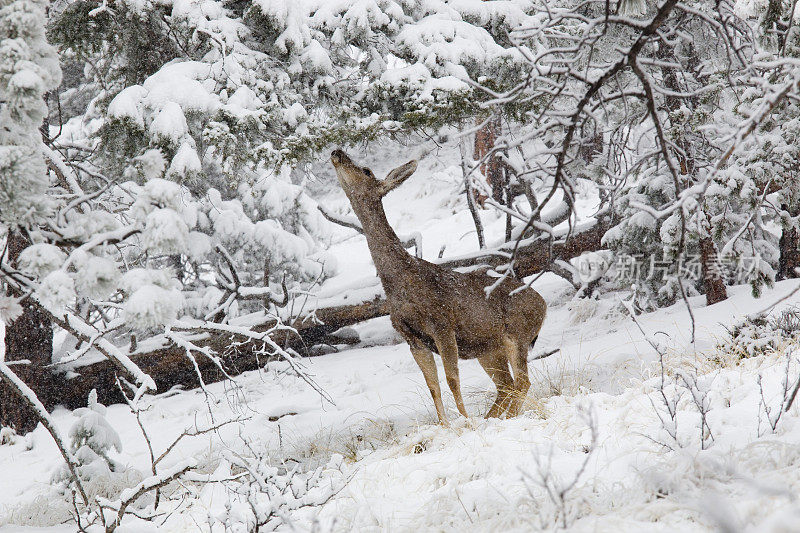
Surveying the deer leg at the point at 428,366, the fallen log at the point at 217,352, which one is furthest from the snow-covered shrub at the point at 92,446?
the deer leg at the point at 428,366

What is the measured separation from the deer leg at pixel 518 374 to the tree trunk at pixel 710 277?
3.34 m

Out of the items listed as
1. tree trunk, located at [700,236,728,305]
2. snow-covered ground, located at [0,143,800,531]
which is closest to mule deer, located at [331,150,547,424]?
snow-covered ground, located at [0,143,800,531]

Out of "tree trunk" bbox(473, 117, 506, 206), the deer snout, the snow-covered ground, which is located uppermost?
"tree trunk" bbox(473, 117, 506, 206)

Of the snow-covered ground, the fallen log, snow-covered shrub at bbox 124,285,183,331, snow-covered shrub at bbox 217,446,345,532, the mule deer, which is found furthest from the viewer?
the fallen log

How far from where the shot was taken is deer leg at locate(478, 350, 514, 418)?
13.9 ft

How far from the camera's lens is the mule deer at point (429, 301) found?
3738 millimetres

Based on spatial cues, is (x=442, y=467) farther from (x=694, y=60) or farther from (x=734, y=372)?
(x=694, y=60)

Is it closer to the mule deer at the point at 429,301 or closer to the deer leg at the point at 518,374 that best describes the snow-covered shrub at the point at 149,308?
the mule deer at the point at 429,301

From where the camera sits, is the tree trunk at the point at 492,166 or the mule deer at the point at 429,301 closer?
the mule deer at the point at 429,301

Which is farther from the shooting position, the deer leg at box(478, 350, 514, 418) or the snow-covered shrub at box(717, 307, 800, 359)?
the snow-covered shrub at box(717, 307, 800, 359)

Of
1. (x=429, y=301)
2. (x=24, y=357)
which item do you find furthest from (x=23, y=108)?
(x=24, y=357)

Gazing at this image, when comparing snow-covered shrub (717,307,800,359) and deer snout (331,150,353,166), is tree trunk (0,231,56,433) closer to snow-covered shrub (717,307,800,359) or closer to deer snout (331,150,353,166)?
deer snout (331,150,353,166)

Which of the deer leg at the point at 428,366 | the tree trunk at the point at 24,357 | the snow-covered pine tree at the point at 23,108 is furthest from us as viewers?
the tree trunk at the point at 24,357

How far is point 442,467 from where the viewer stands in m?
3.46
